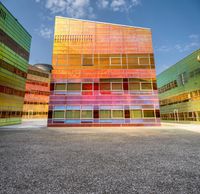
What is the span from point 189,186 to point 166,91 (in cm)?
4043

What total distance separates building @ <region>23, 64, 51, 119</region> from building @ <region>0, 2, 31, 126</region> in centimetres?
2426

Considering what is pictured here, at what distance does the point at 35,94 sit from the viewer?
158ft

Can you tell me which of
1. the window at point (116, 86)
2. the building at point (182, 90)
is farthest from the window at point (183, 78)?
the window at point (116, 86)

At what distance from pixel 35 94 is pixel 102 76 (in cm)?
3668

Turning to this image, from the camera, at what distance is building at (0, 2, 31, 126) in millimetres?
20016

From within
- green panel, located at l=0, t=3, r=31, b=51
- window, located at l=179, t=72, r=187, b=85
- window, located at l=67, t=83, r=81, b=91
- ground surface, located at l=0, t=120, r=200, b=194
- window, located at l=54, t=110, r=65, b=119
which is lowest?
ground surface, located at l=0, t=120, r=200, b=194

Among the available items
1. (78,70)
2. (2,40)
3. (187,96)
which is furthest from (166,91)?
(2,40)

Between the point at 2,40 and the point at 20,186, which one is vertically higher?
the point at 2,40

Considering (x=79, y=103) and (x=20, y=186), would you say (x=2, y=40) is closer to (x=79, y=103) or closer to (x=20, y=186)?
(x=79, y=103)

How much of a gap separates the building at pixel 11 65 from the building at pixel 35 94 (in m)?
24.3

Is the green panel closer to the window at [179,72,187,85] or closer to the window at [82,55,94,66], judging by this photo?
the window at [82,55,94,66]

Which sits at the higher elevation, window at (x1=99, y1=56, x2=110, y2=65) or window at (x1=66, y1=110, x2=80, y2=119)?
window at (x1=99, y1=56, x2=110, y2=65)

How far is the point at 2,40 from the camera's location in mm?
19891

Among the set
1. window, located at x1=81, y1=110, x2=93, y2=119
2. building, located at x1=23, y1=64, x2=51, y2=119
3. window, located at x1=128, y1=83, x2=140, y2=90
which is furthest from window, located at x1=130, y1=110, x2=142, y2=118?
building, located at x1=23, y1=64, x2=51, y2=119
